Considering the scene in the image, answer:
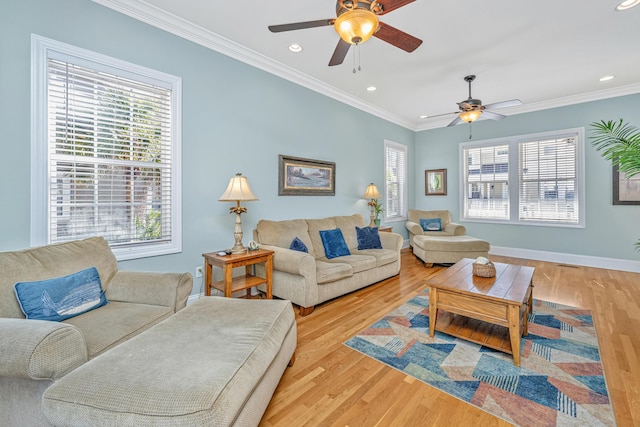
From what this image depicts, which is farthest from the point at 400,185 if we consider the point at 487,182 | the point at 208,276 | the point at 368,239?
the point at 208,276

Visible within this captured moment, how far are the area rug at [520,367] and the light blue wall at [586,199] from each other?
2.76m

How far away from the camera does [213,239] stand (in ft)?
10.1

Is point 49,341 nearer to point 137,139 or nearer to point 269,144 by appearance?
point 137,139

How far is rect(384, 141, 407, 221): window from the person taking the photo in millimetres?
5879

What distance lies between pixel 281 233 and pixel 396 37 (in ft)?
7.45

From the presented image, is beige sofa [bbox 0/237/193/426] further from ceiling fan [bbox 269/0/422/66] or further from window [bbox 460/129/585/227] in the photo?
window [bbox 460/129/585/227]

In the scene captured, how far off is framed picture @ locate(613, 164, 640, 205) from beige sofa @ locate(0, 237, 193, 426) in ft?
20.4

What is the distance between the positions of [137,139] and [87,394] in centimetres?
222

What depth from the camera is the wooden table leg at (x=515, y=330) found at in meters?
1.95

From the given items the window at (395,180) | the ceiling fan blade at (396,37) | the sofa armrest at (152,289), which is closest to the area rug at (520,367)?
the sofa armrest at (152,289)

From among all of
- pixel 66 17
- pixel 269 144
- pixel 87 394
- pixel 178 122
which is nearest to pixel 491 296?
pixel 87 394

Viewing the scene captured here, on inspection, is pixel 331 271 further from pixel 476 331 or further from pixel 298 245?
pixel 476 331

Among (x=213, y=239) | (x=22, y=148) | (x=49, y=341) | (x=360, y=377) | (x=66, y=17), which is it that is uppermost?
(x=66, y=17)

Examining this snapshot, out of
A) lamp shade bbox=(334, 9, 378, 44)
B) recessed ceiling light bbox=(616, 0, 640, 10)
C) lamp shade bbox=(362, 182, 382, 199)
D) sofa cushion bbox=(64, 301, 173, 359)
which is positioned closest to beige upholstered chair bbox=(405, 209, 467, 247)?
lamp shade bbox=(362, 182, 382, 199)
